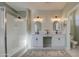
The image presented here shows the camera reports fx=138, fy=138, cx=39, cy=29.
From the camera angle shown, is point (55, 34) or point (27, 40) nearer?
point (27, 40)

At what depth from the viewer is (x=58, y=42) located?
17.7 ft

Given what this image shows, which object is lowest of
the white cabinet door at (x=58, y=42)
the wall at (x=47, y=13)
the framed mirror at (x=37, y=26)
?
the white cabinet door at (x=58, y=42)

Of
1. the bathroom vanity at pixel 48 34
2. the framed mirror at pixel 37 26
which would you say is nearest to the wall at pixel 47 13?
the bathroom vanity at pixel 48 34

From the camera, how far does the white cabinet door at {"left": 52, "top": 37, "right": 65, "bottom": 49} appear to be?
531cm

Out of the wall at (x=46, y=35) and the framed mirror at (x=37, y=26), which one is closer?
the wall at (x=46, y=35)

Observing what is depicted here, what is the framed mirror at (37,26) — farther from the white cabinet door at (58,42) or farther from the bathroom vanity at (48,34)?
the white cabinet door at (58,42)

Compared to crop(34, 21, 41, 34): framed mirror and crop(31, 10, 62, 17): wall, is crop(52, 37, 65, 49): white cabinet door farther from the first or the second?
crop(31, 10, 62, 17): wall

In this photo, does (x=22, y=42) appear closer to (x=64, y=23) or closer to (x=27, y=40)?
(x=27, y=40)

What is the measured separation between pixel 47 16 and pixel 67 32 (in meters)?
1.03

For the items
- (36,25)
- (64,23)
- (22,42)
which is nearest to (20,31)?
(22,42)

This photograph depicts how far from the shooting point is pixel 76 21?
685 cm

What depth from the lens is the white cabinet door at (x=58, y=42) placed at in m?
5.31

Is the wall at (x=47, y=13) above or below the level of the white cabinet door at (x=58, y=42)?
above

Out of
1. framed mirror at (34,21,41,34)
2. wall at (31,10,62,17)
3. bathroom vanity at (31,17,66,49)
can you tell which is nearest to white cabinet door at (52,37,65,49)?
bathroom vanity at (31,17,66,49)
